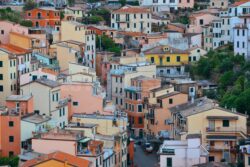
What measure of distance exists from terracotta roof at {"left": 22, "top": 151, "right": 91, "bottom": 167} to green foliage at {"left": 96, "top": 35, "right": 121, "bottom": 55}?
24353 millimetres

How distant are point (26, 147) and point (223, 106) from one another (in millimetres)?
9378

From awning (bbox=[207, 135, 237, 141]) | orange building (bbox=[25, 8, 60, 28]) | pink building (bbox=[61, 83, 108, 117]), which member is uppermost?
→ orange building (bbox=[25, 8, 60, 28])

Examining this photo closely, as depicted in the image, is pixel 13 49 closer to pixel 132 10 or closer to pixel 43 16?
pixel 43 16

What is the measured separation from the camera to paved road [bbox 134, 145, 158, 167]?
42.4 metres

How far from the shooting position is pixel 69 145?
37594 mm

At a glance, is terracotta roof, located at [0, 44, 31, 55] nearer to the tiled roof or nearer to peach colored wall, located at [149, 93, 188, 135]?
peach colored wall, located at [149, 93, 188, 135]

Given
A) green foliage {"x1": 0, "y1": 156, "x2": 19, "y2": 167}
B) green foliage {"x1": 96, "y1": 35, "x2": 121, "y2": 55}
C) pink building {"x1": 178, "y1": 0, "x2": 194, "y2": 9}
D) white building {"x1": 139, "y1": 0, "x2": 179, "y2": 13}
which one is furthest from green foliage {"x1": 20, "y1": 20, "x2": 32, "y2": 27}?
green foliage {"x1": 0, "y1": 156, "x2": 19, "y2": 167}

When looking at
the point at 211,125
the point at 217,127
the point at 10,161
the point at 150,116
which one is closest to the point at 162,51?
the point at 150,116

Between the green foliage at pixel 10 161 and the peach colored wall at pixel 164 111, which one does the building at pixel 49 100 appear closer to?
the green foliage at pixel 10 161

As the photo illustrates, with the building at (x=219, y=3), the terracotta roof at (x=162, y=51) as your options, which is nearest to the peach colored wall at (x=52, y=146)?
the terracotta roof at (x=162, y=51)

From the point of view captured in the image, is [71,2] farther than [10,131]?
Yes

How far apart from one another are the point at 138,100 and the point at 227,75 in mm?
4481

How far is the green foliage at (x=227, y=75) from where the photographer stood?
45.0 metres

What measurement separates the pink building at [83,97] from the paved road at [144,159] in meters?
2.32
